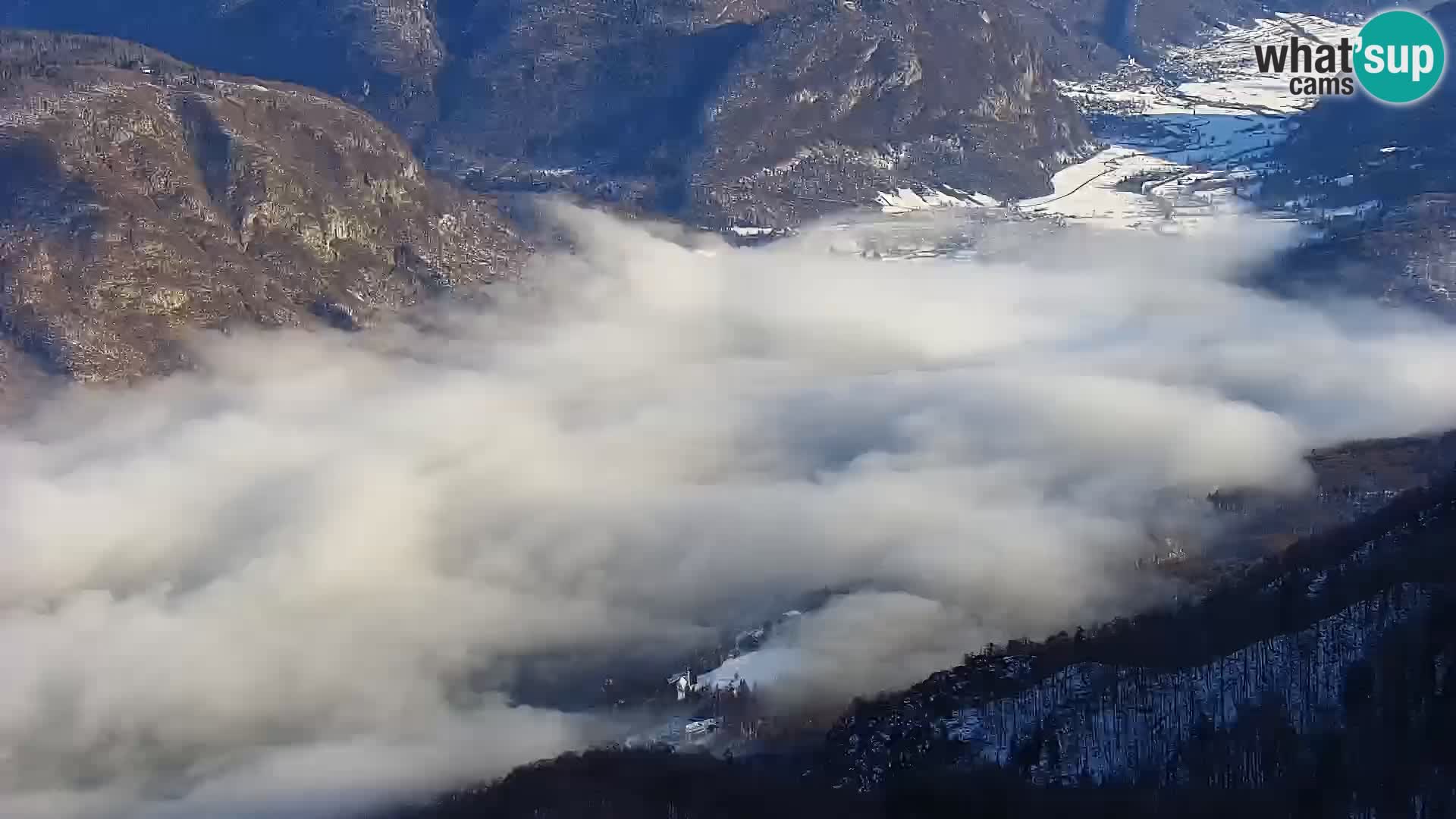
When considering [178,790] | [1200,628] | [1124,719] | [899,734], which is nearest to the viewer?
[1124,719]

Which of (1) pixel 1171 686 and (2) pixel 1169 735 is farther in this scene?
(1) pixel 1171 686

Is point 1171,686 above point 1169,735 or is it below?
above

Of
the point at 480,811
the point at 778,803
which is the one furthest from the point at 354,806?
the point at 778,803

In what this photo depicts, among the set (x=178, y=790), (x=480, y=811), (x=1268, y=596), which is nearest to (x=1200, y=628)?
(x=1268, y=596)

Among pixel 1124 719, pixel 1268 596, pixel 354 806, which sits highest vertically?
pixel 1268 596

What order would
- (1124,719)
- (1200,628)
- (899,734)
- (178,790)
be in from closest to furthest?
1. (1124,719)
2. (899,734)
3. (1200,628)
4. (178,790)

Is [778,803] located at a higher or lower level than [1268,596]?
lower

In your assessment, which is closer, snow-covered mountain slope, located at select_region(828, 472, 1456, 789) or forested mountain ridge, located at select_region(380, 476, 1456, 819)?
forested mountain ridge, located at select_region(380, 476, 1456, 819)

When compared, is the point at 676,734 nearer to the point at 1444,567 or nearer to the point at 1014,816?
the point at 1014,816

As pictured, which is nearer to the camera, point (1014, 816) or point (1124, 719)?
point (1014, 816)

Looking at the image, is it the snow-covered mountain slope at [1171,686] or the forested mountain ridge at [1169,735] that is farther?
the snow-covered mountain slope at [1171,686]
